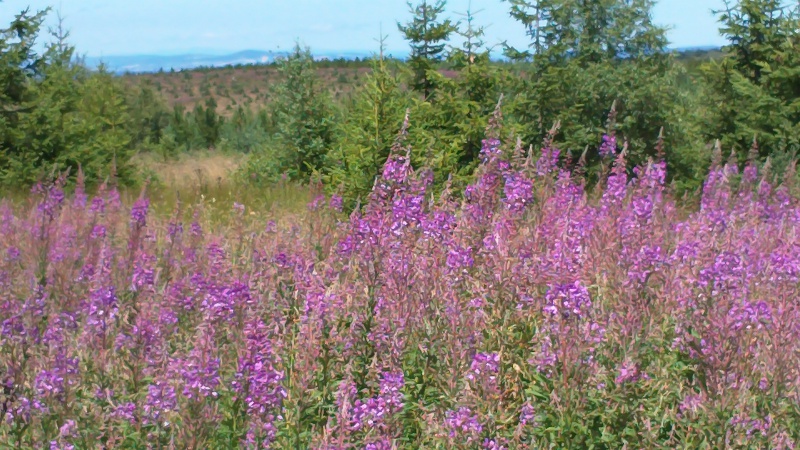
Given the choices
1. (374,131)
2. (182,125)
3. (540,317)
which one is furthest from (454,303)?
(182,125)

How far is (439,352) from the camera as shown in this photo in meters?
3.36

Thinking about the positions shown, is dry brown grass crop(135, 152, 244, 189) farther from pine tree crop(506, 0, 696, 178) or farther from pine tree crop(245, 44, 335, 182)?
pine tree crop(506, 0, 696, 178)

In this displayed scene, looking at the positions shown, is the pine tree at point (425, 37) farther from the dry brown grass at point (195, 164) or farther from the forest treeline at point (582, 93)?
the dry brown grass at point (195, 164)

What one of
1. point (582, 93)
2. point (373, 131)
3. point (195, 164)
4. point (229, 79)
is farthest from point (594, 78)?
point (229, 79)

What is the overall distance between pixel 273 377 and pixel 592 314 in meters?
1.39

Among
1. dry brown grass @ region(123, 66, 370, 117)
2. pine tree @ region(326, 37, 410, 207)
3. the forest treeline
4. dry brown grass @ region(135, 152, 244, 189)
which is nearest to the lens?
pine tree @ region(326, 37, 410, 207)

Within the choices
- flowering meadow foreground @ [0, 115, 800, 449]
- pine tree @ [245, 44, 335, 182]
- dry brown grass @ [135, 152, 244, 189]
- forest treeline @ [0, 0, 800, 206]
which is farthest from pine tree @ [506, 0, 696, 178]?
dry brown grass @ [135, 152, 244, 189]

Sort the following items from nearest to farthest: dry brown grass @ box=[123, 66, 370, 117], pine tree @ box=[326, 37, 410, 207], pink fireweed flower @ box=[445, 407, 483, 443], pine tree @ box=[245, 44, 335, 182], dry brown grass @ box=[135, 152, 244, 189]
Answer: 1. pink fireweed flower @ box=[445, 407, 483, 443]
2. pine tree @ box=[326, 37, 410, 207]
3. pine tree @ box=[245, 44, 335, 182]
4. dry brown grass @ box=[135, 152, 244, 189]
5. dry brown grass @ box=[123, 66, 370, 117]

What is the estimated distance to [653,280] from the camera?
13.3 ft

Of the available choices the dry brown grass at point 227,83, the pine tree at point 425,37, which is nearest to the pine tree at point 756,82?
the pine tree at point 425,37

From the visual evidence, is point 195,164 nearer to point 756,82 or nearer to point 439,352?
point 756,82

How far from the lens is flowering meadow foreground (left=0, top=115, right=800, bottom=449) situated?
2.86 m

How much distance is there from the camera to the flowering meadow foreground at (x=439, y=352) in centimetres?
286

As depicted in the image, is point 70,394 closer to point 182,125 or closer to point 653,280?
point 653,280
